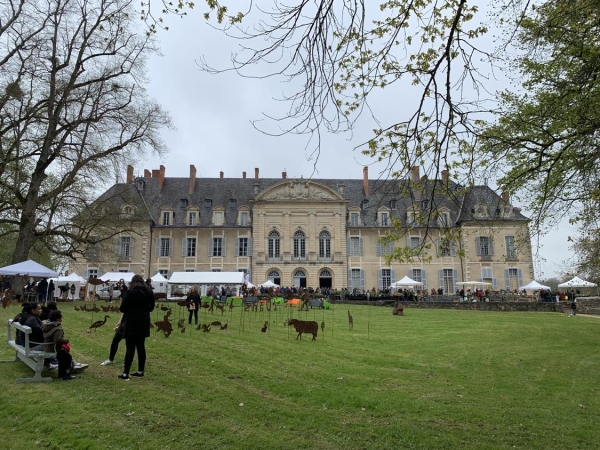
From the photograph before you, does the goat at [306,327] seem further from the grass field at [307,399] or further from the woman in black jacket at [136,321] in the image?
the woman in black jacket at [136,321]

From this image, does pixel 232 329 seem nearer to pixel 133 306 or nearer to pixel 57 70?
pixel 133 306

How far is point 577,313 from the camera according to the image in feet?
79.5

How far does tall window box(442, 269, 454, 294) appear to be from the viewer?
123 feet

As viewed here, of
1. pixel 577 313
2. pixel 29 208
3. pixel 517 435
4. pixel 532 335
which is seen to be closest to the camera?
pixel 517 435

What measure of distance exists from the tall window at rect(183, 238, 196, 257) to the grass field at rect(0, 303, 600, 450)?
28.6 metres

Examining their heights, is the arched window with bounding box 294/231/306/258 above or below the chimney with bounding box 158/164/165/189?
below

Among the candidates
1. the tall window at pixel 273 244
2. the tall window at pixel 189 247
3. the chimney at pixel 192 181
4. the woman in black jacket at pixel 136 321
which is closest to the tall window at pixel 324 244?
the tall window at pixel 273 244

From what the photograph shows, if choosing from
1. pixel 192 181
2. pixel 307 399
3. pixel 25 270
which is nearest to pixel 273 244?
pixel 192 181

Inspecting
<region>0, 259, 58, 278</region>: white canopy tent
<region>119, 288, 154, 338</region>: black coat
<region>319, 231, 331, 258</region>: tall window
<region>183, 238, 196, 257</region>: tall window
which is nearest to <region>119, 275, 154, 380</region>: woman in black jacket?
<region>119, 288, 154, 338</region>: black coat

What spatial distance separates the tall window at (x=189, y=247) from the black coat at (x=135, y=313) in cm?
3193

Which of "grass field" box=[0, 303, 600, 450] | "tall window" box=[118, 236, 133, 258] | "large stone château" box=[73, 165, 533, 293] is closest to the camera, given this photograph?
"grass field" box=[0, 303, 600, 450]

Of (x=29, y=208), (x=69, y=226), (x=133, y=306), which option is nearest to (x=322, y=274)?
(x=69, y=226)

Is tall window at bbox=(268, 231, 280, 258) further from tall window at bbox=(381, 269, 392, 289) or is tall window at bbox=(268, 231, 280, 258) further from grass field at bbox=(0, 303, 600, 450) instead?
grass field at bbox=(0, 303, 600, 450)

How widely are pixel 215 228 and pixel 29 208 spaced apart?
827 inches
